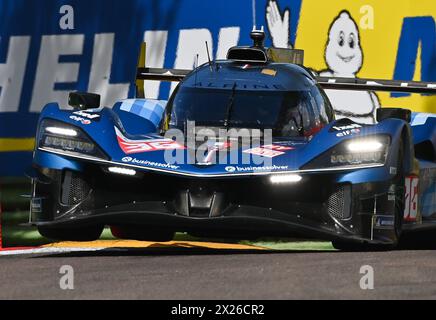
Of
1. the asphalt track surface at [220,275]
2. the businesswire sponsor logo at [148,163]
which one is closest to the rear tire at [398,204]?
the asphalt track surface at [220,275]

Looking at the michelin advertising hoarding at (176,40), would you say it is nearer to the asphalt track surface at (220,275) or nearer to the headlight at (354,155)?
the asphalt track surface at (220,275)

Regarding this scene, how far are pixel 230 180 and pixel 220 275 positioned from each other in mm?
1301

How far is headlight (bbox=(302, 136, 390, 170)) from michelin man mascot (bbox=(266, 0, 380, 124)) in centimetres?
451

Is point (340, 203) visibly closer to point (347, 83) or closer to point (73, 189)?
point (73, 189)

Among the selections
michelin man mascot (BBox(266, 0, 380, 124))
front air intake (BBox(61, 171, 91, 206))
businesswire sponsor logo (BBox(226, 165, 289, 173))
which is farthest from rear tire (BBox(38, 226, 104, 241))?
michelin man mascot (BBox(266, 0, 380, 124))

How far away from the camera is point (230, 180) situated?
910 centimetres

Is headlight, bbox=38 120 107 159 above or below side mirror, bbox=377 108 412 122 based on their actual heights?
below

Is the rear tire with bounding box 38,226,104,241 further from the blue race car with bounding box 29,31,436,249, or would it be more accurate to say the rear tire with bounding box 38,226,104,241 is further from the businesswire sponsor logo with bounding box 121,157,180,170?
the businesswire sponsor logo with bounding box 121,157,180,170

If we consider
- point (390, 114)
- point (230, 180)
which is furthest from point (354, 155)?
point (390, 114)

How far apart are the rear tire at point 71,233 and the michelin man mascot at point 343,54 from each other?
4.57m

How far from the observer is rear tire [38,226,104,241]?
9.63 meters

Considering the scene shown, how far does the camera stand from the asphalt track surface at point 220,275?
709 centimetres

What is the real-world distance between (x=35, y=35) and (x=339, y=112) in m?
3.27
